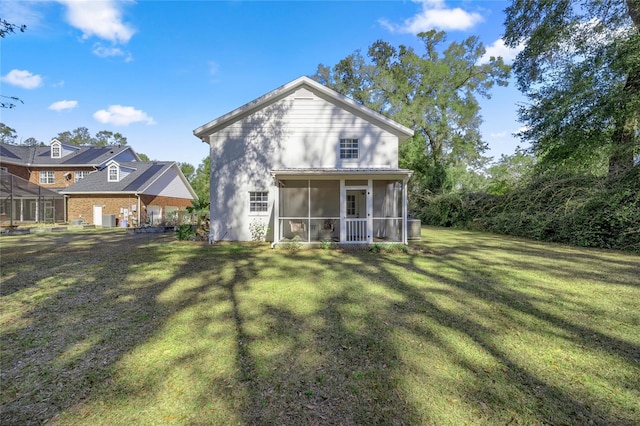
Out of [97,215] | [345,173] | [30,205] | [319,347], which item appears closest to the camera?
[319,347]

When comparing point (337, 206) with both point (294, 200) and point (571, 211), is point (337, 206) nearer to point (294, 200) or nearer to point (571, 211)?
point (294, 200)

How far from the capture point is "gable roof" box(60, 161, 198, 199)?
82.0ft

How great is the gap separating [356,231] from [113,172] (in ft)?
81.9

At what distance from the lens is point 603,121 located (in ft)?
43.7

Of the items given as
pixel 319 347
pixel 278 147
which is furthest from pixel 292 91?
pixel 319 347

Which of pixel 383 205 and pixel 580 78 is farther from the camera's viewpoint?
pixel 383 205

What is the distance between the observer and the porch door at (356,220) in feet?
39.9

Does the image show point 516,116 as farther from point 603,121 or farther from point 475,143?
point 475,143

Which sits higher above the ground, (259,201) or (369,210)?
(259,201)

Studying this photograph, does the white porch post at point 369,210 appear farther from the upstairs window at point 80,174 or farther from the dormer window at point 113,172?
the upstairs window at point 80,174

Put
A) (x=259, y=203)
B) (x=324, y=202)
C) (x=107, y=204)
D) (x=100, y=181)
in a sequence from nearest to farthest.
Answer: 1. (x=259, y=203)
2. (x=324, y=202)
3. (x=107, y=204)
4. (x=100, y=181)

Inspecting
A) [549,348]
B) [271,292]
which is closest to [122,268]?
[271,292]

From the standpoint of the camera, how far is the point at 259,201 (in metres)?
13.5

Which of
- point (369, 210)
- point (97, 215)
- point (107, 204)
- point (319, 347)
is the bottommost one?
point (319, 347)
